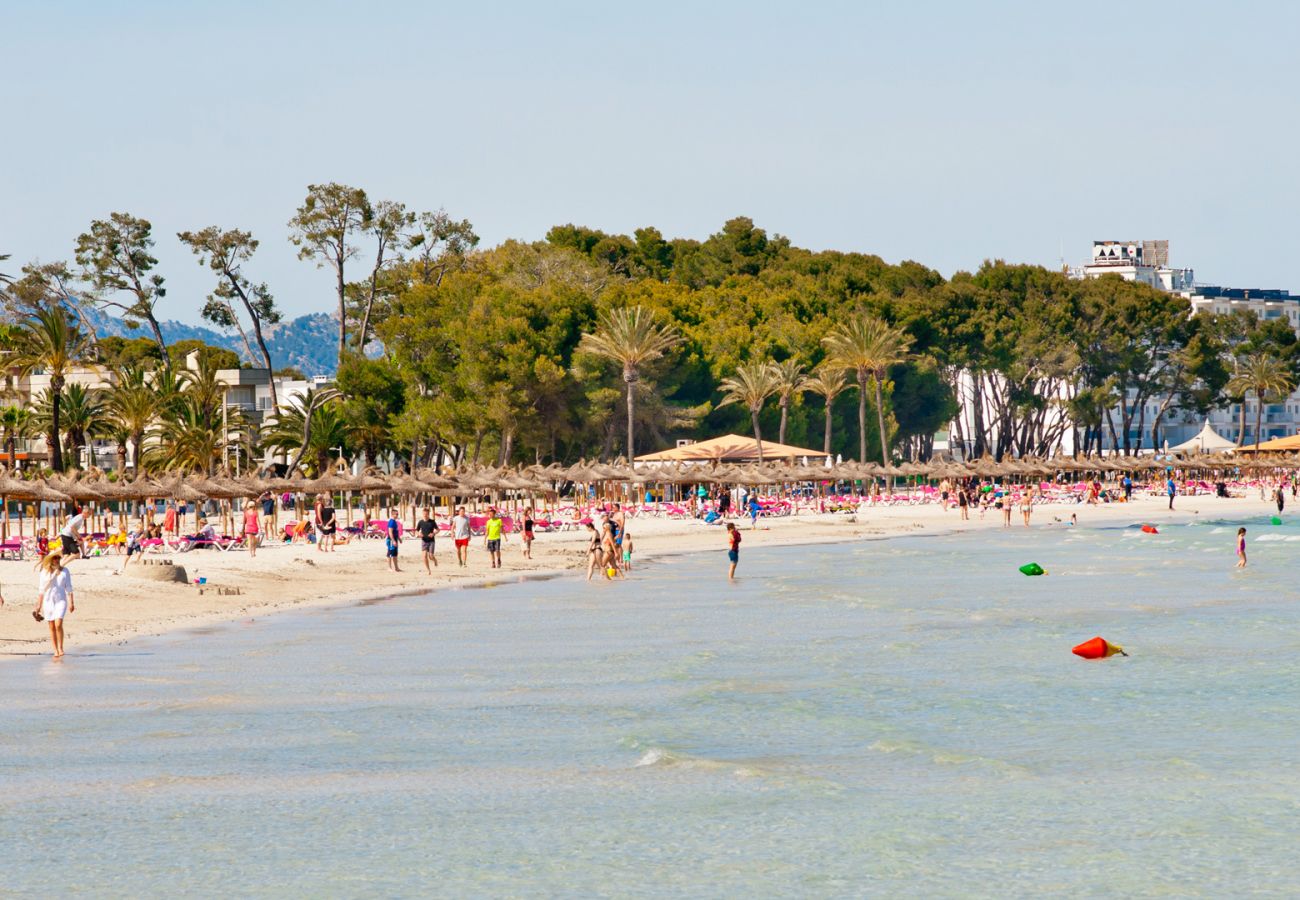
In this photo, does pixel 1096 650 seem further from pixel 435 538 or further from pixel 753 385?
pixel 753 385

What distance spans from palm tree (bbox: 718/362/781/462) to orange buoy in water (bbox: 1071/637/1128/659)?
161 feet

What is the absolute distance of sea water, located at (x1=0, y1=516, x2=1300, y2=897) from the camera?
12180 mm

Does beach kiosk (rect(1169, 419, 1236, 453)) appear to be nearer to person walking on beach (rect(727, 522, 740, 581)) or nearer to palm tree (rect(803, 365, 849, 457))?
palm tree (rect(803, 365, 849, 457))

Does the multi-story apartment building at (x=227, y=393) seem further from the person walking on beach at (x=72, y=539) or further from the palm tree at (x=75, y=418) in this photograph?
the person walking on beach at (x=72, y=539)

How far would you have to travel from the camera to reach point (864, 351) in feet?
258

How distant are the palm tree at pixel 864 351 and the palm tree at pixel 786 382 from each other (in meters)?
1.88

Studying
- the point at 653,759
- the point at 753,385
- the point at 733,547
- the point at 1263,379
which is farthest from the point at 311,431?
the point at 1263,379

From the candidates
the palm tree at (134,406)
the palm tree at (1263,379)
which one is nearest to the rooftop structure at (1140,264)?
the palm tree at (1263,379)

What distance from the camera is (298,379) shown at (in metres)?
102

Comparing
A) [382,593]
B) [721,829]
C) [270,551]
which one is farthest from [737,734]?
[270,551]

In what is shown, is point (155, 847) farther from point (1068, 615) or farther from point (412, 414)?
point (412, 414)

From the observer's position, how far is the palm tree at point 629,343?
227 ft

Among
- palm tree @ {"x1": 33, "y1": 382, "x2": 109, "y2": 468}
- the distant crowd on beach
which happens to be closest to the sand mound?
the distant crowd on beach

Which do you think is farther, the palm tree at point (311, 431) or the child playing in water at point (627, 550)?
the palm tree at point (311, 431)
